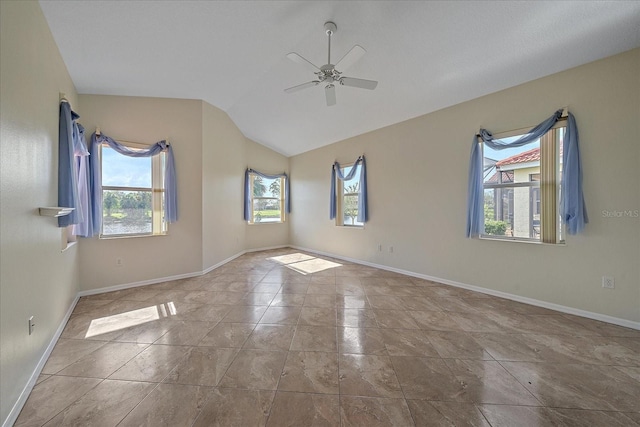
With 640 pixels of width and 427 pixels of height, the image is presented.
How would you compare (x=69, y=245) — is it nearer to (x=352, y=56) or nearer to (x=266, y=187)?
(x=352, y=56)

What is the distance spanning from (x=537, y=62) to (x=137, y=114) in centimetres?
550

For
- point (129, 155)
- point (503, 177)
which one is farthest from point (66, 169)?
point (503, 177)

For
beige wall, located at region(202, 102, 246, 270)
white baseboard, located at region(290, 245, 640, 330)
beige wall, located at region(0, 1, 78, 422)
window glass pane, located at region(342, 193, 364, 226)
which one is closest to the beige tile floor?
white baseboard, located at region(290, 245, 640, 330)

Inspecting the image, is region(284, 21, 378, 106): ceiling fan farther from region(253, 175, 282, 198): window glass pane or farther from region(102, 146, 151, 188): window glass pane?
region(253, 175, 282, 198): window glass pane

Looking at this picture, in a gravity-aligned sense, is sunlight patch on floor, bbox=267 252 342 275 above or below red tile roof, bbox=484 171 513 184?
below

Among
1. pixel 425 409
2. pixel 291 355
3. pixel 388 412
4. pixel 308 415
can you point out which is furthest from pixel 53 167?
pixel 425 409

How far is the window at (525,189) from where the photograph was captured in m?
2.84

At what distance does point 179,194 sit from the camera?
3957mm

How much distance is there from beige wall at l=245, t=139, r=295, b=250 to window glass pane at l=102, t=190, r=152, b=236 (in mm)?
2581

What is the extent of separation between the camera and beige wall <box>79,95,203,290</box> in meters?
3.37

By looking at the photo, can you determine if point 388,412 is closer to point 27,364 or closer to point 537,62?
point 27,364

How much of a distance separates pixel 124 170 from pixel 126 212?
66 centimetres

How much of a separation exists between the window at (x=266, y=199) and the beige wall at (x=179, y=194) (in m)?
2.12

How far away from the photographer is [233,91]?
150 inches
